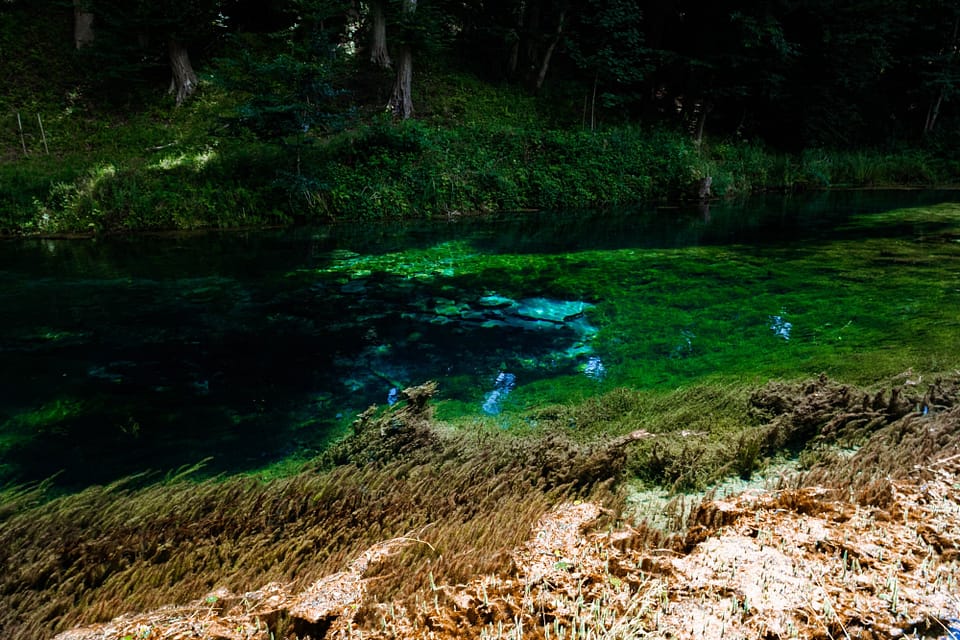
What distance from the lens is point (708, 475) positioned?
328cm

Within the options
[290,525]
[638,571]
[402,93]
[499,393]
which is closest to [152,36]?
[402,93]

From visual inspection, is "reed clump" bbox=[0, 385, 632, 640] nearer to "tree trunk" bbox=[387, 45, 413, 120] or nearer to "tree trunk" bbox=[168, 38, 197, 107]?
"tree trunk" bbox=[387, 45, 413, 120]

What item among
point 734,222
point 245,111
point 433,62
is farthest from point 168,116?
point 734,222

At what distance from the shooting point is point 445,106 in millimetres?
18734

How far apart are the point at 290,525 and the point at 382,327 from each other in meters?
4.03

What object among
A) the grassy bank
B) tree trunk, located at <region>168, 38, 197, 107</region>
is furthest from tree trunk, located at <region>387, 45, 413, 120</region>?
tree trunk, located at <region>168, 38, 197, 107</region>

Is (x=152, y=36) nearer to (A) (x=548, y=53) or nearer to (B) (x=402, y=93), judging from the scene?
(B) (x=402, y=93)

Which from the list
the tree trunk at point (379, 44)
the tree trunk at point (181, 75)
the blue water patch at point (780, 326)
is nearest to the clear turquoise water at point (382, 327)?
the blue water patch at point (780, 326)

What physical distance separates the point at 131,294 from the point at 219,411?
4372 mm

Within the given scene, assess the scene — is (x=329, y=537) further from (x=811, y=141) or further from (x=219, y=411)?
(x=811, y=141)

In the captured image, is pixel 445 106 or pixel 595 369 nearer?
pixel 595 369

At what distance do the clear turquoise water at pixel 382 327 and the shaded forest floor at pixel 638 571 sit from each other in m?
1.69

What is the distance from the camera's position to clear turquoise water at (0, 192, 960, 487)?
14.7 feet

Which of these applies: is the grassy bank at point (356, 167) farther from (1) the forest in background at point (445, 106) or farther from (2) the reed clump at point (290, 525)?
Result: (2) the reed clump at point (290, 525)
